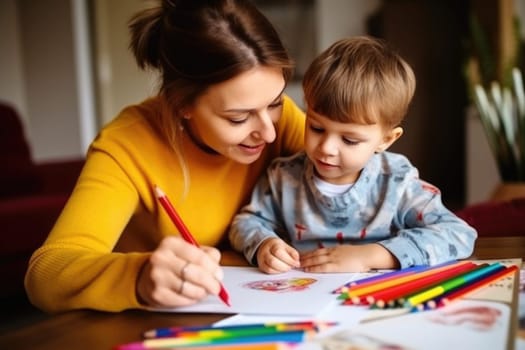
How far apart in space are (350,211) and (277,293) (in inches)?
10.6

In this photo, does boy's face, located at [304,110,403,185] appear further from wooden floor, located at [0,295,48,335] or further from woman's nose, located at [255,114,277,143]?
wooden floor, located at [0,295,48,335]

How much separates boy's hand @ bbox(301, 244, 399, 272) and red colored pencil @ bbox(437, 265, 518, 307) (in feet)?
0.43

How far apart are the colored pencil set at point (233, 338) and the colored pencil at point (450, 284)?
0.39ft

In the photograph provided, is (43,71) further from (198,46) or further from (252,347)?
(252,347)

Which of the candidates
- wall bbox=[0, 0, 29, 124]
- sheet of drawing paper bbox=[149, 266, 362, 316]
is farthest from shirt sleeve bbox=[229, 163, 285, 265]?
wall bbox=[0, 0, 29, 124]

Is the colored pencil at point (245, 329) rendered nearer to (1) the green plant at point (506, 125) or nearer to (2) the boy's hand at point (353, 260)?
(2) the boy's hand at point (353, 260)

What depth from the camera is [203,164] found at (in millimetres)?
1126

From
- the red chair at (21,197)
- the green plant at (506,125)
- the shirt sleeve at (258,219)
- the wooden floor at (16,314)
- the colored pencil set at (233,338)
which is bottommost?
the wooden floor at (16,314)

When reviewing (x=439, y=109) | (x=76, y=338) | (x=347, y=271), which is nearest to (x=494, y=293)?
(x=347, y=271)

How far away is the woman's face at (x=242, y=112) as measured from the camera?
37.9 inches

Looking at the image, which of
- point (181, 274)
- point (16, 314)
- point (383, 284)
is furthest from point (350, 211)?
point (16, 314)

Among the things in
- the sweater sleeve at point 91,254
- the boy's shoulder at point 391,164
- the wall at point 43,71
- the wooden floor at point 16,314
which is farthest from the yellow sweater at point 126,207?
the wall at point 43,71

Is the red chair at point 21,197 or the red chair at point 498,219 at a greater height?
the red chair at point 498,219

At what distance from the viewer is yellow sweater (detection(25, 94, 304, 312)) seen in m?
0.77
